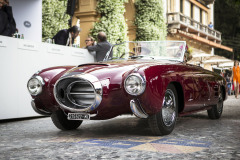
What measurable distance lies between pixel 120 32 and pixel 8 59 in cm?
893

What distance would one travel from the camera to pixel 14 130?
612cm

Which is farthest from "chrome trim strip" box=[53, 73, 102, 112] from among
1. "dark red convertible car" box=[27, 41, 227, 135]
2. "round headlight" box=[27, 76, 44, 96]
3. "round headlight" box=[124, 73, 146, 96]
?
"round headlight" box=[27, 76, 44, 96]

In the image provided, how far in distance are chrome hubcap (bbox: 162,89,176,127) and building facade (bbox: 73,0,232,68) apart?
10.2m

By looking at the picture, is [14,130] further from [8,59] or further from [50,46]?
[50,46]

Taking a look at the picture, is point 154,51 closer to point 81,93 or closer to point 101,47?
point 81,93

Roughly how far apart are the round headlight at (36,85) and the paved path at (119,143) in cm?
62

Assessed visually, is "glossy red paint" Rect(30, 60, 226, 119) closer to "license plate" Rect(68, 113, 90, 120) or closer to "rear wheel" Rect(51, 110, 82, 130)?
"license plate" Rect(68, 113, 90, 120)

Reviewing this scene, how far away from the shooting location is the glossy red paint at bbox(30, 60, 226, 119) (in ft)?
15.5

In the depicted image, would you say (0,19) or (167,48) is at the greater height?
(0,19)

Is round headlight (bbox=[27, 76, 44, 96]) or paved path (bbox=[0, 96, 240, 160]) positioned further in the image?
round headlight (bbox=[27, 76, 44, 96])

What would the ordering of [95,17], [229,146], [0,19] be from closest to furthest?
[229,146], [0,19], [95,17]

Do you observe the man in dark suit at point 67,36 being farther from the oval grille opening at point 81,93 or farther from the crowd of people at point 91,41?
the oval grille opening at point 81,93

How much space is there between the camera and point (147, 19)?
64.2ft

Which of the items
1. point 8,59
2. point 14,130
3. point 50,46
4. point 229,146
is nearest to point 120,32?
point 50,46
